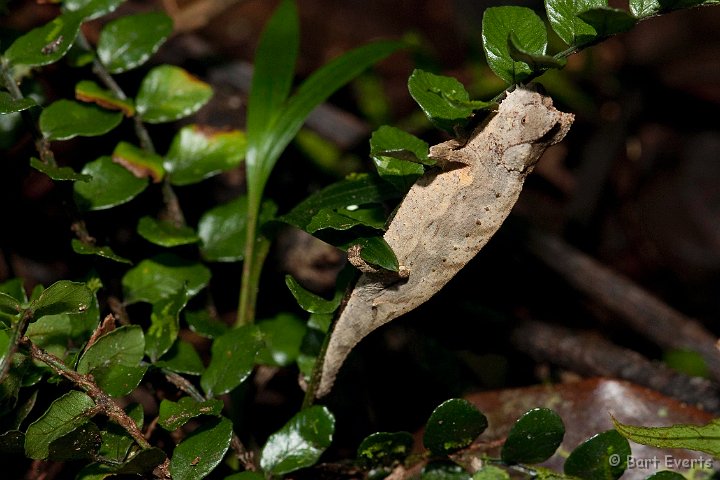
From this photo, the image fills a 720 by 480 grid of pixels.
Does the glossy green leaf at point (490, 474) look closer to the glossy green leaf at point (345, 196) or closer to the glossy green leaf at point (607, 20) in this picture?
the glossy green leaf at point (345, 196)

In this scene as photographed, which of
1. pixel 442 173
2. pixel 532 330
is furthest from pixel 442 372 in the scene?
pixel 442 173

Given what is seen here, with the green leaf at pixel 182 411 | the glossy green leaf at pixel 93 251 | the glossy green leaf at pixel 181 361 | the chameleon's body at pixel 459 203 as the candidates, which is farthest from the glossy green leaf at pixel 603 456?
the glossy green leaf at pixel 93 251

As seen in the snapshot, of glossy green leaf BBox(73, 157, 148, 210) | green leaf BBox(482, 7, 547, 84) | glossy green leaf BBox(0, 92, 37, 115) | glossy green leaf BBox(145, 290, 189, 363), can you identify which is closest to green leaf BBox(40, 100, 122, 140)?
glossy green leaf BBox(73, 157, 148, 210)

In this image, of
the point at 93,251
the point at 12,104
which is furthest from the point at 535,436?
the point at 12,104

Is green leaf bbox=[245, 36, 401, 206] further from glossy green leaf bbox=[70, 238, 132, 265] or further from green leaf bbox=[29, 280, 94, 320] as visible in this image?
green leaf bbox=[29, 280, 94, 320]

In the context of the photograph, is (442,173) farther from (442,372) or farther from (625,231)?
(625,231)
